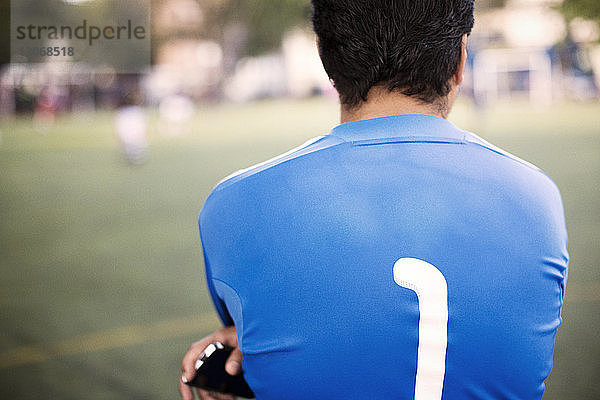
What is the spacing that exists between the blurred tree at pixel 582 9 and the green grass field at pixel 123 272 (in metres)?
2.08

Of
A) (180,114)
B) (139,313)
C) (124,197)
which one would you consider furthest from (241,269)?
(180,114)

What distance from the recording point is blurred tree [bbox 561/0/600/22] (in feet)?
15.6

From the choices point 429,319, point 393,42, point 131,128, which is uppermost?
point 393,42

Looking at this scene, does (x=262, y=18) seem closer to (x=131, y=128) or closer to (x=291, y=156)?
(x=131, y=128)

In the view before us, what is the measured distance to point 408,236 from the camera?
1046 millimetres

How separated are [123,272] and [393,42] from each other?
195 inches

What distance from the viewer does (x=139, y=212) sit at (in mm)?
8539

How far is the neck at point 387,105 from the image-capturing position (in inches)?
48.4

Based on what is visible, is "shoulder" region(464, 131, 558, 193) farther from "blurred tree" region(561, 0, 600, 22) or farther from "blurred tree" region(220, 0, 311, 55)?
"blurred tree" region(220, 0, 311, 55)

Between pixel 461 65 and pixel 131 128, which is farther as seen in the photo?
pixel 131 128

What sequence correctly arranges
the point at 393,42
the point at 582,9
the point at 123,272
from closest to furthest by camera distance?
1. the point at 393,42
2. the point at 582,9
3. the point at 123,272

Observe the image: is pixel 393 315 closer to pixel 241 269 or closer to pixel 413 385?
pixel 413 385

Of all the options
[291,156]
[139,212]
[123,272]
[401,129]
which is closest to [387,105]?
[401,129]

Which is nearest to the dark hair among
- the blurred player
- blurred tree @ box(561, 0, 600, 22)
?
blurred tree @ box(561, 0, 600, 22)
